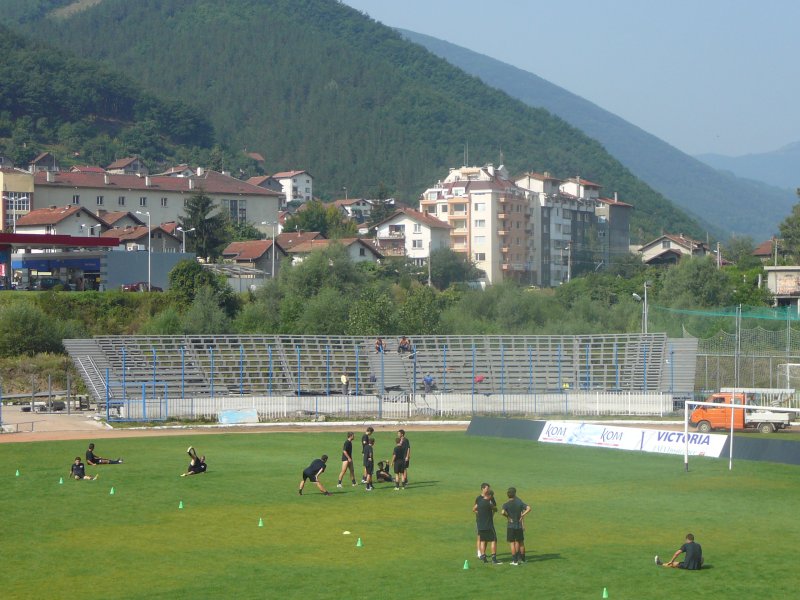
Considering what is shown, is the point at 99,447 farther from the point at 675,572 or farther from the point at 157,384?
the point at 675,572

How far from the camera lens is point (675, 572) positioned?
1958 cm

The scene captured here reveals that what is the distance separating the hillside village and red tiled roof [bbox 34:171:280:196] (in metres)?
0.17

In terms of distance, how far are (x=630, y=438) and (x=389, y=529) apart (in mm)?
16795

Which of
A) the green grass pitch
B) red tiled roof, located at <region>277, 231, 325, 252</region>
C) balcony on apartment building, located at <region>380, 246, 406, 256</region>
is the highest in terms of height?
red tiled roof, located at <region>277, 231, 325, 252</region>

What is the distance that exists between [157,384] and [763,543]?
3838 cm

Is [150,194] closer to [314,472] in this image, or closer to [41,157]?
[41,157]

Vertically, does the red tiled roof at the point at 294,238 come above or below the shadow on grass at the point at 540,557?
above

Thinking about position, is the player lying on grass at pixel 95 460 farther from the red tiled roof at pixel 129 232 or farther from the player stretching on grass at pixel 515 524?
the red tiled roof at pixel 129 232

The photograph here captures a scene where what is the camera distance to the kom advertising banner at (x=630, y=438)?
3575 cm

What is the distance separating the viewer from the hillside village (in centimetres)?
10519

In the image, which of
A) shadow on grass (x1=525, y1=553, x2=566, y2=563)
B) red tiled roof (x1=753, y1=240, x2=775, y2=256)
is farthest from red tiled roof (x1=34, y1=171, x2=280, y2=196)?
shadow on grass (x1=525, y1=553, x2=566, y2=563)

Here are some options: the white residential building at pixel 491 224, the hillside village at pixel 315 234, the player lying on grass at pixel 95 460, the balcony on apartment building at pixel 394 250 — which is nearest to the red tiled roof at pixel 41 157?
the hillside village at pixel 315 234

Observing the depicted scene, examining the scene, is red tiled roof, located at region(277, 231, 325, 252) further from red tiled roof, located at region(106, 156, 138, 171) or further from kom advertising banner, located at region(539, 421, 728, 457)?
kom advertising banner, located at region(539, 421, 728, 457)

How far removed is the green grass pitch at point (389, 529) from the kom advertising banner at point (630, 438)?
0.81 m
